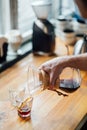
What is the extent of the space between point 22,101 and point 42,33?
654 mm

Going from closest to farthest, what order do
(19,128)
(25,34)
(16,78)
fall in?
(19,128)
(16,78)
(25,34)

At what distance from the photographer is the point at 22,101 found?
1.05 metres

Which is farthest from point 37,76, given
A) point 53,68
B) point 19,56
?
point 19,56

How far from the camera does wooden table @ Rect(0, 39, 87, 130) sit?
3.23 ft

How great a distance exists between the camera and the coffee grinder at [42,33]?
1.61 metres

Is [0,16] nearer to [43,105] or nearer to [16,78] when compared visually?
[16,78]

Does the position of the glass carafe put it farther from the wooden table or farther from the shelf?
the shelf

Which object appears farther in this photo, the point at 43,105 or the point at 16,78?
the point at 16,78

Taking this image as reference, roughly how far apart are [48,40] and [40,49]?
0.24 feet

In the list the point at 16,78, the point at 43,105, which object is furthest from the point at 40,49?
the point at 43,105

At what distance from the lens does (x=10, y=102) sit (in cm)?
110

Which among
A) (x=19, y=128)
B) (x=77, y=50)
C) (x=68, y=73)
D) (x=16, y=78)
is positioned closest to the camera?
(x=19, y=128)

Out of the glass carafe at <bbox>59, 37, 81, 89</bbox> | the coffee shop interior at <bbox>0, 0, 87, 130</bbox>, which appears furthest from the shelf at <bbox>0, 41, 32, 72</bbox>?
the glass carafe at <bbox>59, 37, 81, 89</bbox>

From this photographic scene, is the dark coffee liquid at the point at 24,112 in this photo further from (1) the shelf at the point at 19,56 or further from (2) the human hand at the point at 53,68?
(1) the shelf at the point at 19,56
